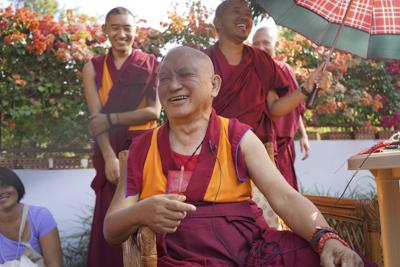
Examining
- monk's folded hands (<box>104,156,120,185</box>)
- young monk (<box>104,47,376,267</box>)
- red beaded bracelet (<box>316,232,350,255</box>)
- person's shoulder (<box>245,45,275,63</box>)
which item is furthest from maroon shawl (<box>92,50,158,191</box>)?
red beaded bracelet (<box>316,232,350,255</box>)

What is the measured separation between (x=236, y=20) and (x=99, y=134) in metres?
1.17

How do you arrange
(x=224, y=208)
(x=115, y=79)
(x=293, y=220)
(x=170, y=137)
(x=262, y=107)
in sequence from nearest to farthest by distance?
(x=293, y=220), (x=224, y=208), (x=170, y=137), (x=262, y=107), (x=115, y=79)

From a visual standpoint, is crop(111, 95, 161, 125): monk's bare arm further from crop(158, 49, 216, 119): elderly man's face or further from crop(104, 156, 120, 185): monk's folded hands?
crop(158, 49, 216, 119): elderly man's face

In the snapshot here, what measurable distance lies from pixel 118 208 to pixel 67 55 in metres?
3.24

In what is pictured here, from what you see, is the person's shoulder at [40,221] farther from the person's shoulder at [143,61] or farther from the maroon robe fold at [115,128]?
the person's shoulder at [143,61]

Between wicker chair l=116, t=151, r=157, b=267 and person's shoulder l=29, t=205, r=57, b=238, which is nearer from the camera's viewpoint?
wicker chair l=116, t=151, r=157, b=267

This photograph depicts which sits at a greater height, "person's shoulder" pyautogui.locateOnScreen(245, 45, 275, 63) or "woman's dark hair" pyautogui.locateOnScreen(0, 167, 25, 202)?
"person's shoulder" pyautogui.locateOnScreen(245, 45, 275, 63)

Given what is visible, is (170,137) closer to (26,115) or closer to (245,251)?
(245,251)

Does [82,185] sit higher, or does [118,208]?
[118,208]

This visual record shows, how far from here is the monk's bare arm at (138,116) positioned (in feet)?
12.0

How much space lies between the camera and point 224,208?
1969mm

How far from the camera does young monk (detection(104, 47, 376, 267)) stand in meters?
1.78

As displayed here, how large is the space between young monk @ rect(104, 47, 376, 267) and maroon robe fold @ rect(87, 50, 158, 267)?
5.36 feet

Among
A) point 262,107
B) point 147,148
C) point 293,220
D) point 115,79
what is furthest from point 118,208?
point 115,79
